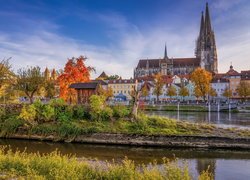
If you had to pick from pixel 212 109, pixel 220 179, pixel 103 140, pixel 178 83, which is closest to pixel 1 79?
pixel 103 140

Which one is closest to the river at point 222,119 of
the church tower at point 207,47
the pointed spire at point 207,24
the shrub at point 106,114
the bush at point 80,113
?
the shrub at point 106,114

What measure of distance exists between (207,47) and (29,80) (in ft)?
445

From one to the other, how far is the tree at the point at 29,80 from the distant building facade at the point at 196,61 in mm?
121396

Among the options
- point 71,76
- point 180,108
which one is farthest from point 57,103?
point 180,108

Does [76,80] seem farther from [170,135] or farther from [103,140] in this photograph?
[170,135]

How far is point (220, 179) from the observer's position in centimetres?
1400

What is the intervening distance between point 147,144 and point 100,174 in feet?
43.2

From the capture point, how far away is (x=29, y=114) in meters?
26.4

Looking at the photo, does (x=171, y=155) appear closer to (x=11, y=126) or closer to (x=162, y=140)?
(x=162, y=140)

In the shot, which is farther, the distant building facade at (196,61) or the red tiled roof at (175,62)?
the red tiled roof at (175,62)

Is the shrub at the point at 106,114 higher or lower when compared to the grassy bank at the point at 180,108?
higher

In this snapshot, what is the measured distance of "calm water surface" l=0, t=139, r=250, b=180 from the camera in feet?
52.1

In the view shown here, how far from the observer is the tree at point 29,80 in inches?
1606

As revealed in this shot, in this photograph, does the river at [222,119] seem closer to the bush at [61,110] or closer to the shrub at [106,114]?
the shrub at [106,114]
